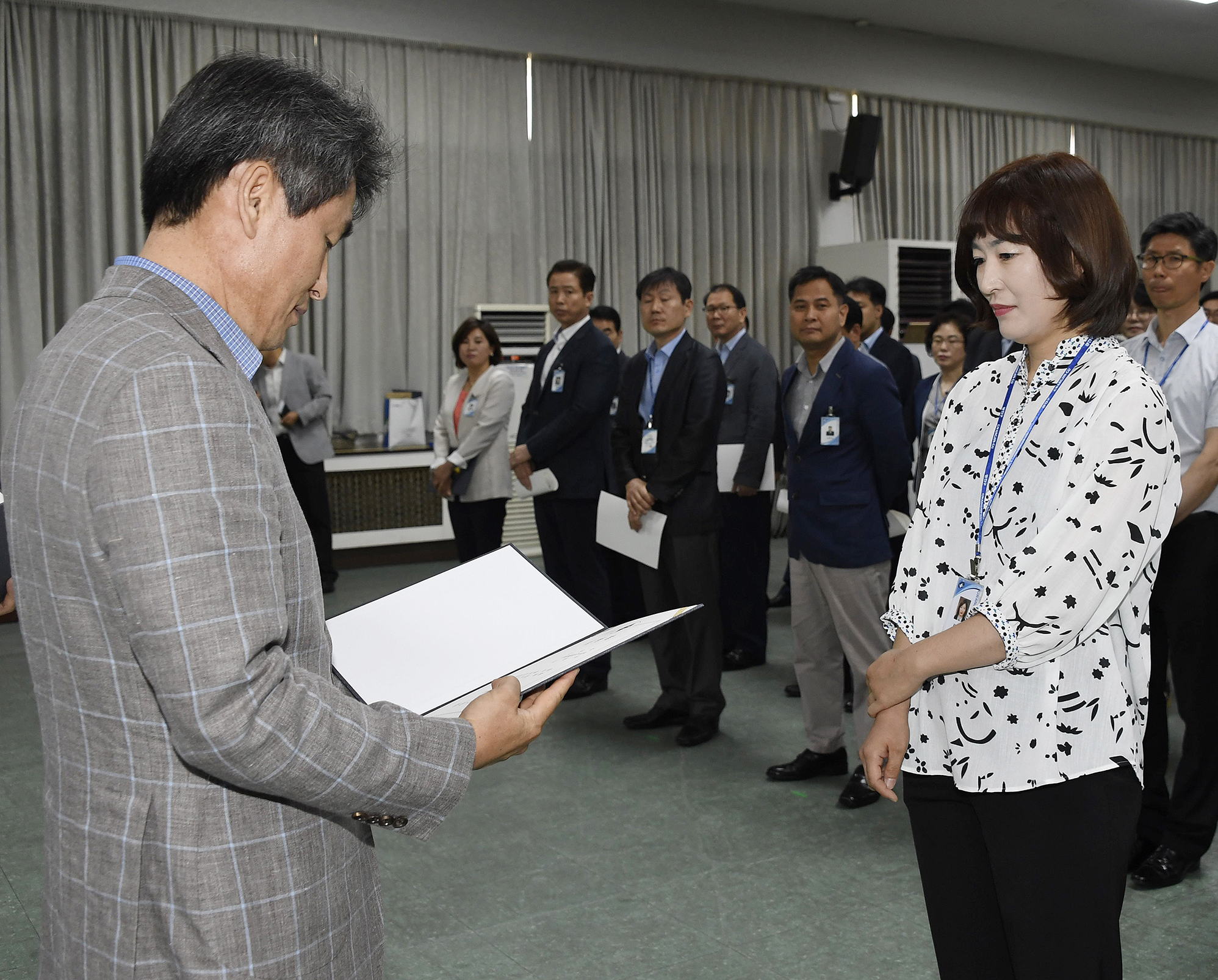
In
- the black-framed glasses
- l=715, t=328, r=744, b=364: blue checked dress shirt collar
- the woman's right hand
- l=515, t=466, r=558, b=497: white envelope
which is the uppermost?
l=715, t=328, r=744, b=364: blue checked dress shirt collar

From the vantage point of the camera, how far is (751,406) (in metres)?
4.82

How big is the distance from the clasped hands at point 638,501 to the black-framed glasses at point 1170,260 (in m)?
1.73

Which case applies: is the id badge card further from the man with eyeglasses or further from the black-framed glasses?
the black-framed glasses

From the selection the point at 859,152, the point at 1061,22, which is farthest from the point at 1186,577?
the point at 1061,22

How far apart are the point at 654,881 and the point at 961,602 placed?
1593mm

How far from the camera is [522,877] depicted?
8.98ft

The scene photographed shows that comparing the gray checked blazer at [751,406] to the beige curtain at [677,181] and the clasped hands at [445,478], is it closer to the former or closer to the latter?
the clasped hands at [445,478]

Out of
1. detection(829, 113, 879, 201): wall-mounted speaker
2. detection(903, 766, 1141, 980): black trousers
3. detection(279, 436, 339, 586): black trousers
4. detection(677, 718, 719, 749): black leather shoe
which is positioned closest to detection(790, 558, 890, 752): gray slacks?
detection(677, 718, 719, 749): black leather shoe

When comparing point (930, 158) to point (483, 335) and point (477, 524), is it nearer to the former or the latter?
point (483, 335)

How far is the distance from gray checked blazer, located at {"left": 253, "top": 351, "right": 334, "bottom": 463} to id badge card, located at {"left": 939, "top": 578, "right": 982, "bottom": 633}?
5.07 metres

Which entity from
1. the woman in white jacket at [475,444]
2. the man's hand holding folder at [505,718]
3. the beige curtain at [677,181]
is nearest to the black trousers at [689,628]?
the woman in white jacket at [475,444]

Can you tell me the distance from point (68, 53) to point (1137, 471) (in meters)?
6.75

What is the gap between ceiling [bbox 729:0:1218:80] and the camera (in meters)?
8.11

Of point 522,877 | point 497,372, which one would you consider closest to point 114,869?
point 522,877
